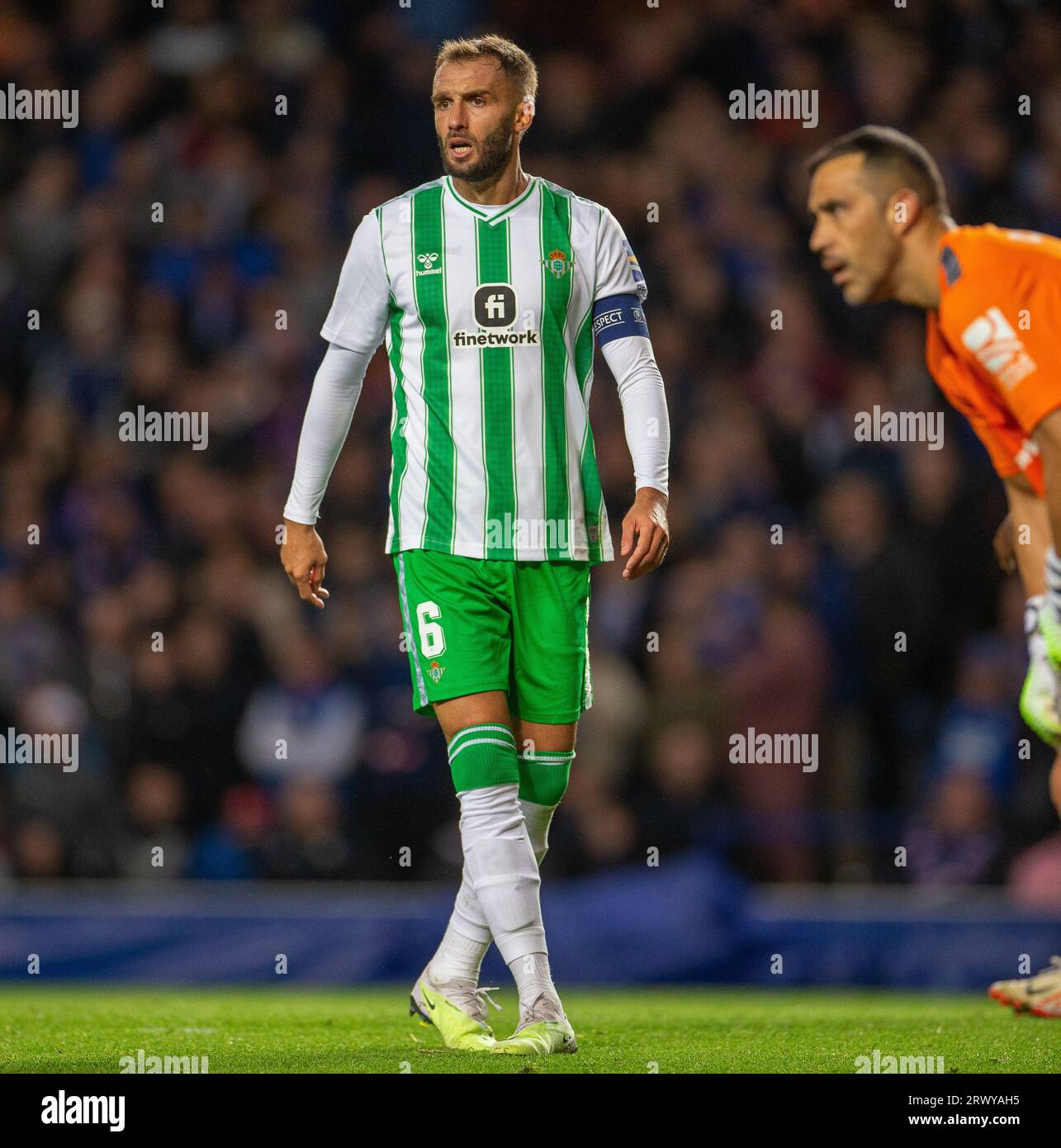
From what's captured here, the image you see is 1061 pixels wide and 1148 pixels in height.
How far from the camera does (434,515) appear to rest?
16.1 ft

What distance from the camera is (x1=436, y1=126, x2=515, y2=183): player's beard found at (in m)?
4.87

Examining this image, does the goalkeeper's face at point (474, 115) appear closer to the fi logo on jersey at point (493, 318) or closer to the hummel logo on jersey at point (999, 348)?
the fi logo on jersey at point (493, 318)

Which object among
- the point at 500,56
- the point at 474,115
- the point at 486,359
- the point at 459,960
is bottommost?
the point at 459,960

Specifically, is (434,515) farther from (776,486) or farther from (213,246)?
(213,246)

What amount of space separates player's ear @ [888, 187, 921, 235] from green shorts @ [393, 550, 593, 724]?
4.45 feet

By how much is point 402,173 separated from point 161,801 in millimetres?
3847

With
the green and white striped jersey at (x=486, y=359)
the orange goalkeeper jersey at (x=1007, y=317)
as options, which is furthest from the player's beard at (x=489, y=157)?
the orange goalkeeper jersey at (x=1007, y=317)

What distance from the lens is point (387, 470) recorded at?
31.0ft

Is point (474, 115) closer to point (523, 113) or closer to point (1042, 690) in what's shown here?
point (523, 113)

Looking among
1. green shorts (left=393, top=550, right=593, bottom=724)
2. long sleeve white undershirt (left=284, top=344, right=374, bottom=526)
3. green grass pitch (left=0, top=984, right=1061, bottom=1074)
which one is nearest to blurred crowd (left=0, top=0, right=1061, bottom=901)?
green grass pitch (left=0, top=984, right=1061, bottom=1074)

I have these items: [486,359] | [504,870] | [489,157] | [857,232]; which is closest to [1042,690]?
[857,232]

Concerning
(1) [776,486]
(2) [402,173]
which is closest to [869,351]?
(1) [776,486]

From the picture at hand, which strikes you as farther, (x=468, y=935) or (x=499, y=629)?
(x=468, y=935)

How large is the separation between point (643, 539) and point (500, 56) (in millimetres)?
1366
